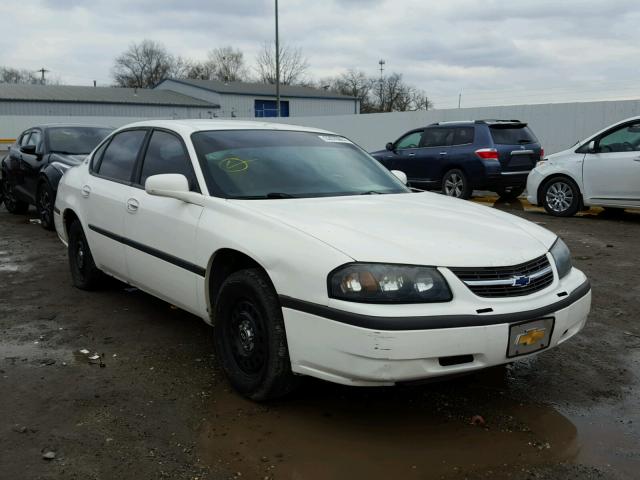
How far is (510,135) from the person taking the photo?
1206 centimetres

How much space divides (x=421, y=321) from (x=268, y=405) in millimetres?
1068

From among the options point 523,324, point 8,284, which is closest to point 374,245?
point 523,324

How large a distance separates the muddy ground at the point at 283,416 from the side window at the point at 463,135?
7.82m

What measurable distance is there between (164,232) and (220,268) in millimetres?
577

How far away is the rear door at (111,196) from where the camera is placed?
15.0 ft

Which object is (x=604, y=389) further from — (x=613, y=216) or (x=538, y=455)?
(x=613, y=216)

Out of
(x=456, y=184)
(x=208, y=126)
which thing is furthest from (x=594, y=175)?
(x=208, y=126)

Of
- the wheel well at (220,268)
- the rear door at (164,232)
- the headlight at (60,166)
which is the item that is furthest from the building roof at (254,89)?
the wheel well at (220,268)

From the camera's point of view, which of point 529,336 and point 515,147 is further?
point 515,147

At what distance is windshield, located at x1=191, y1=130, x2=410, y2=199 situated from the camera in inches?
151

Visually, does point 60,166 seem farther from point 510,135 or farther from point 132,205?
point 510,135

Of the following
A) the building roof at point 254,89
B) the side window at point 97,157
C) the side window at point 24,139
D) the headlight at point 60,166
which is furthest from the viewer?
the building roof at point 254,89

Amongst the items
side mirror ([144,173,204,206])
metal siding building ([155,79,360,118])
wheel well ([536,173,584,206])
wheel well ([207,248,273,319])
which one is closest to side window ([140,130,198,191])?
side mirror ([144,173,204,206])

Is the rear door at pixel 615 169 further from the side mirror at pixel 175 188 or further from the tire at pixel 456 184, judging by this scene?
the side mirror at pixel 175 188
